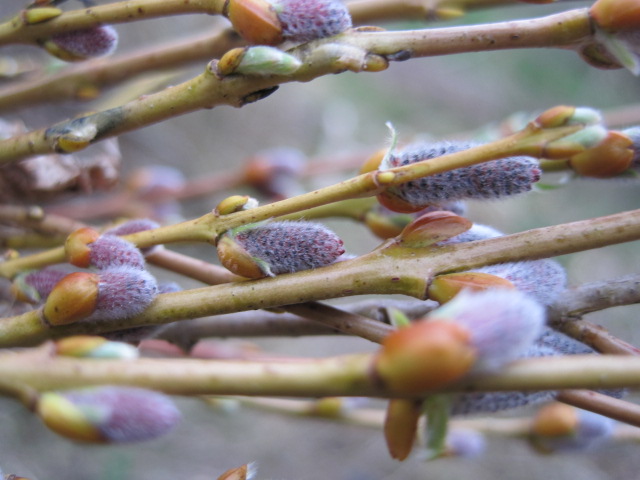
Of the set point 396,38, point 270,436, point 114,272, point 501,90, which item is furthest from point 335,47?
point 501,90

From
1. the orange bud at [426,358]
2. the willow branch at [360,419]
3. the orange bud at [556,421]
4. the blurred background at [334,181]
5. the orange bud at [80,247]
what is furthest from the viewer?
the blurred background at [334,181]

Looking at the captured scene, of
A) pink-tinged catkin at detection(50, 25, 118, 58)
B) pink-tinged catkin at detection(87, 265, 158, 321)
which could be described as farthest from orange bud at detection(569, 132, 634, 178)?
pink-tinged catkin at detection(50, 25, 118, 58)

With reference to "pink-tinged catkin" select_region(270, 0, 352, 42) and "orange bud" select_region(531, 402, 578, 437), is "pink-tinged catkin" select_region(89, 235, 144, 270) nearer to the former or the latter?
"pink-tinged catkin" select_region(270, 0, 352, 42)

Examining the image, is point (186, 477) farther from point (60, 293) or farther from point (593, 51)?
point (593, 51)

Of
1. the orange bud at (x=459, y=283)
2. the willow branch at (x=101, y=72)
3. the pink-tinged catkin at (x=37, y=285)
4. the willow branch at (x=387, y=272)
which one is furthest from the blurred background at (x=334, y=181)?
the pink-tinged catkin at (x=37, y=285)

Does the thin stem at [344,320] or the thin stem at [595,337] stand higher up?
the thin stem at [344,320]

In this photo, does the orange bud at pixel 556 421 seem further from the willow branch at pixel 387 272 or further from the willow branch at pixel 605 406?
the willow branch at pixel 387 272
